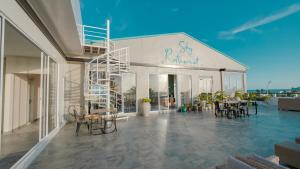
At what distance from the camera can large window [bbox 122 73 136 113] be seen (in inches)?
327

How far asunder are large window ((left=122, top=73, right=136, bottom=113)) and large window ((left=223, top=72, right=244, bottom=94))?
7953mm

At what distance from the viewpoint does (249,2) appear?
35.8 feet

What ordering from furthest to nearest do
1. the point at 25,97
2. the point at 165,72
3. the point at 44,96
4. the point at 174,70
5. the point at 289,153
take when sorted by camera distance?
the point at 174,70 → the point at 165,72 → the point at 25,97 → the point at 44,96 → the point at 289,153

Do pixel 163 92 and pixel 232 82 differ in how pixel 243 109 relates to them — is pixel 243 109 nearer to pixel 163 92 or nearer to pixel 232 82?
pixel 163 92

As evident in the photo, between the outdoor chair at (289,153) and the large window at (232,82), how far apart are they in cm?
1015

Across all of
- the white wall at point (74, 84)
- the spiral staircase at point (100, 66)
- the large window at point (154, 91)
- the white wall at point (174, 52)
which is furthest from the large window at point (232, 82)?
the white wall at point (74, 84)

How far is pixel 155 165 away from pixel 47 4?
394cm

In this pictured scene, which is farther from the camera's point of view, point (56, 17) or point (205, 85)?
point (205, 85)

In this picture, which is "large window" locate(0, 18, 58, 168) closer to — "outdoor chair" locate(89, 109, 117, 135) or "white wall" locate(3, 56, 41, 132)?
"white wall" locate(3, 56, 41, 132)

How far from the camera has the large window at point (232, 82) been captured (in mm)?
12145

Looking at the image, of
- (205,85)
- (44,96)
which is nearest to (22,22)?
(44,96)

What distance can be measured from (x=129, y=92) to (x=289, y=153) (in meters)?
7.06

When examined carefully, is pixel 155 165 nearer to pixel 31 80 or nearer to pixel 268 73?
pixel 31 80

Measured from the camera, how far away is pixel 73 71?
7195 mm
